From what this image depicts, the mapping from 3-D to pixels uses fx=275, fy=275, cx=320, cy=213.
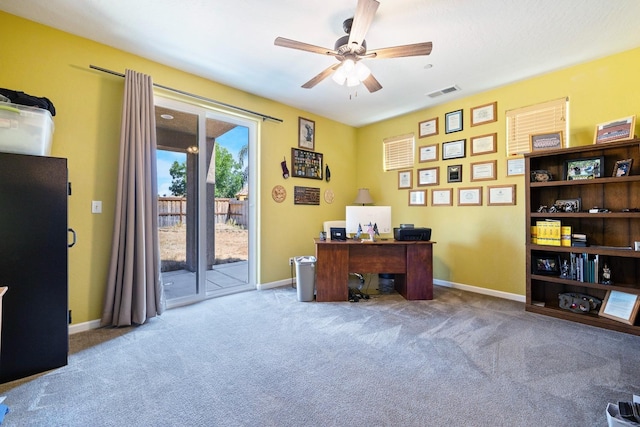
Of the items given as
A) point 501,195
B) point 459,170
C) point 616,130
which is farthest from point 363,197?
point 616,130

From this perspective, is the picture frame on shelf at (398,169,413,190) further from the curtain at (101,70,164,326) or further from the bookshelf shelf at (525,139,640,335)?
the curtain at (101,70,164,326)

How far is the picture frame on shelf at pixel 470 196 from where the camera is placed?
386 cm

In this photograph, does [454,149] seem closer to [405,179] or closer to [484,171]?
[484,171]

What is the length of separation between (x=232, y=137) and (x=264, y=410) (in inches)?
133

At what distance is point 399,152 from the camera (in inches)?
188

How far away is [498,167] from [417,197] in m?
1.22

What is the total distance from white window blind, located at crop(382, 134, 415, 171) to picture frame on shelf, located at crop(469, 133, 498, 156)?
935 mm

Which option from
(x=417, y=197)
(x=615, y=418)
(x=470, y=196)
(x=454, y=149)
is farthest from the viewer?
(x=417, y=197)

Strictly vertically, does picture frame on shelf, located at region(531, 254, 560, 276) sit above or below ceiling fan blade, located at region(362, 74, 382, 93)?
below

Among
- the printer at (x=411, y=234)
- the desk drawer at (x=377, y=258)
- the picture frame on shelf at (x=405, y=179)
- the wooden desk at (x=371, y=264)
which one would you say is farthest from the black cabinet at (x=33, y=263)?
the picture frame on shelf at (x=405, y=179)

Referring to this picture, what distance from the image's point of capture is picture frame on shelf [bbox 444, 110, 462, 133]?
403 centimetres

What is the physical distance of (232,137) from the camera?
12.9ft

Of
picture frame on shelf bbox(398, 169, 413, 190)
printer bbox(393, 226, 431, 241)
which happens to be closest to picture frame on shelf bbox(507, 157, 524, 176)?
printer bbox(393, 226, 431, 241)

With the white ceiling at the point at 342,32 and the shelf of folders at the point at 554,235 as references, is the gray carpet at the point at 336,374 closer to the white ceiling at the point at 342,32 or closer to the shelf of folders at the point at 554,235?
the shelf of folders at the point at 554,235
